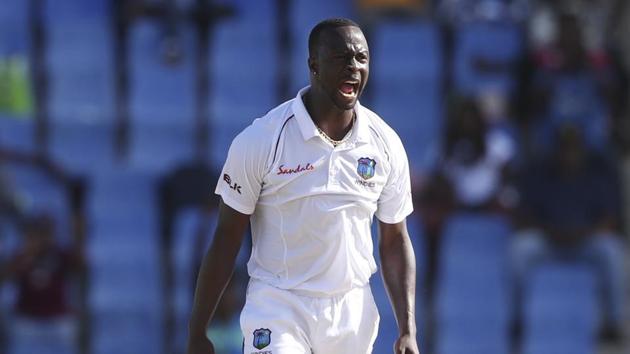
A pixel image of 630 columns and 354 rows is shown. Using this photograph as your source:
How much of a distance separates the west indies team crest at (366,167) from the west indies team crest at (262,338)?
71 centimetres

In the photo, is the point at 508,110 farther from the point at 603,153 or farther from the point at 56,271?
the point at 56,271

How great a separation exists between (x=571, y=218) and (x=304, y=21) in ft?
9.29

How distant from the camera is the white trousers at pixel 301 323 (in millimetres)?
5301

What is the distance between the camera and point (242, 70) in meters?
11.3

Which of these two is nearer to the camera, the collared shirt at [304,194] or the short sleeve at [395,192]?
the collared shirt at [304,194]

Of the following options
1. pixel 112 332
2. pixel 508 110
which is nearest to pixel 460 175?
pixel 508 110

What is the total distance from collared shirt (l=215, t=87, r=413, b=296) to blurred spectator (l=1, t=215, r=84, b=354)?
15.8 ft

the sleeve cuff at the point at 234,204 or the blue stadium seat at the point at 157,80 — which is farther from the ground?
the sleeve cuff at the point at 234,204

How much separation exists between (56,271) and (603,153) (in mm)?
4229

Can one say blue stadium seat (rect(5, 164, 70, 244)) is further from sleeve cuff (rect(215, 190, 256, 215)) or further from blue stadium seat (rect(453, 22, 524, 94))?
sleeve cuff (rect(215, 190, 256, 215))

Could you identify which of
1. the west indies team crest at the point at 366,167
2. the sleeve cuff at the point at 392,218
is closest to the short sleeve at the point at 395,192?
the sleeve cuff at the point at 392,218

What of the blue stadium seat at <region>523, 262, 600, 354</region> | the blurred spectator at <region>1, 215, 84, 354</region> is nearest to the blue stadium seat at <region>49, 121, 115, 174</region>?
the blurred spectator at <region>1, 215, 84, 354</region>

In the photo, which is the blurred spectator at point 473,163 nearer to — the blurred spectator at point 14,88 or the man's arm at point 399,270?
the blurred spectator at point 14,88

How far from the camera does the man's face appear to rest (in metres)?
5.17
